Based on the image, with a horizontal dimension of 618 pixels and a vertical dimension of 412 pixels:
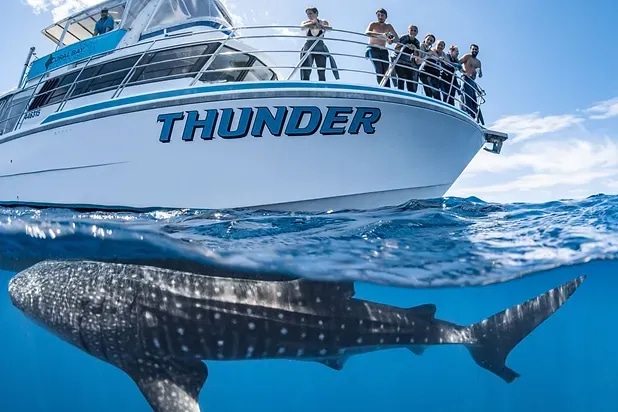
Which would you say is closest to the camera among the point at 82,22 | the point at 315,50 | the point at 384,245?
the point at 384,245

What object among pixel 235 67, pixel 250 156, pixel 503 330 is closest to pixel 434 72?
pixel 235 67

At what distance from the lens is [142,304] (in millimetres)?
3736

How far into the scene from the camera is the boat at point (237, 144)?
6059 mm

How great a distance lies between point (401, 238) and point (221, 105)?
3.20 meters

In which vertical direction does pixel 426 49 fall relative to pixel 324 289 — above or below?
above

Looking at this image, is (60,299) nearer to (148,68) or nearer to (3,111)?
(148,68)

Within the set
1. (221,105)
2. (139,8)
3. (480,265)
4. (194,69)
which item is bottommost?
(480,265)

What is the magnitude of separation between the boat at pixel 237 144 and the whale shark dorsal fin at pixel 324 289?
1.92 meters

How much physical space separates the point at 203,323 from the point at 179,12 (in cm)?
736

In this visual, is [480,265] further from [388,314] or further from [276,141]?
[276,141]

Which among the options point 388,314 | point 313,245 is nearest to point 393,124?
point 313,245

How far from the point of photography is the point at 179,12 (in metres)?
8.90

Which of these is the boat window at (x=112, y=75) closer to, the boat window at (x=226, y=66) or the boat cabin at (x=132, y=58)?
the boat cabin at (x=132, y=58)

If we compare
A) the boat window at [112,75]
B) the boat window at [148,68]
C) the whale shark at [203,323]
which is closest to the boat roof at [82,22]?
the boat window at [148,68]
